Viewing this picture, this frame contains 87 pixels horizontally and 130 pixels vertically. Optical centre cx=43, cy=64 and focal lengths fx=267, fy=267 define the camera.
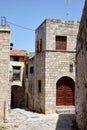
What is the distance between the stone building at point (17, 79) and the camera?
1150 inches

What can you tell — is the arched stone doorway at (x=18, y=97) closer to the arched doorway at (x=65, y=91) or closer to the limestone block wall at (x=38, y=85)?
the limestone block wall at (x=38, y=85)

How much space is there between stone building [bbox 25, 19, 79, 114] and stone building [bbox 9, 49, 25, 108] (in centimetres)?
807

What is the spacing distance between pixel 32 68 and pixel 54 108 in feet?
18.7

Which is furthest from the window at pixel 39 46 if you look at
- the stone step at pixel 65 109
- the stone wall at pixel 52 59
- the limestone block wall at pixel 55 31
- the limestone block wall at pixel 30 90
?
the stone step at pixel 65 109

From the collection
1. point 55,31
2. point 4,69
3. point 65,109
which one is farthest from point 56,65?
point 4,69

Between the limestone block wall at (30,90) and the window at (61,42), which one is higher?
the window at (61,42)

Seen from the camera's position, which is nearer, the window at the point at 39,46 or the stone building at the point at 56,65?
the stone building at the point at 56,65

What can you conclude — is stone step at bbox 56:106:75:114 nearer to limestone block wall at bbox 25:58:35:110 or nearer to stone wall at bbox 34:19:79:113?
stone wall at bbox 34:19:79:113

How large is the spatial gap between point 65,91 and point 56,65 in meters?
2.21

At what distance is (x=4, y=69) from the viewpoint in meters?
→ 15.4

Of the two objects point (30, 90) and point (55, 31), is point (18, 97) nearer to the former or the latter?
point (30, 90)

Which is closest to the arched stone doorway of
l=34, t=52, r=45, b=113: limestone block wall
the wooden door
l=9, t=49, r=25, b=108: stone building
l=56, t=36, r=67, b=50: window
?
l=9, t=49, r=25, b=108: stone building

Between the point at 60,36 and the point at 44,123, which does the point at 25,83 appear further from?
the point at 44,123

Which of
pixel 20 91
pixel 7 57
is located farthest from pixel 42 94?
pixel 20 91
